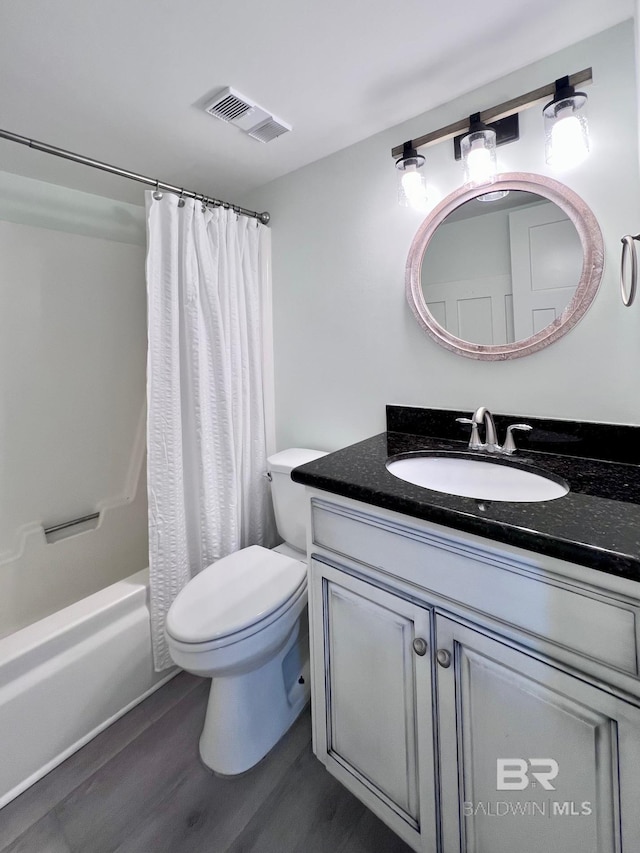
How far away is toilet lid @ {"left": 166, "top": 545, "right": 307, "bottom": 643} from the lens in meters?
1.15

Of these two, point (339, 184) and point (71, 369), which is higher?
point (339, 184)

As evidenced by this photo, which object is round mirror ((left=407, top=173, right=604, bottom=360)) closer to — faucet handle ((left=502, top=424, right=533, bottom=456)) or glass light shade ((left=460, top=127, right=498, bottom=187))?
glass light shade ((left=460, top=127, right=498, bottom=187))

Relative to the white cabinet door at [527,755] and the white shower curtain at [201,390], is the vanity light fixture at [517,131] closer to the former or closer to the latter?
the white shower curtain at [201,390]

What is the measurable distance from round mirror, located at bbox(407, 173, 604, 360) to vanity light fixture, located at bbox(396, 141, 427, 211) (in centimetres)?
8

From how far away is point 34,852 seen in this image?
1.05 metres

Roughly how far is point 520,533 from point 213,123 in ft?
5.41

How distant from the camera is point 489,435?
1.23 metres

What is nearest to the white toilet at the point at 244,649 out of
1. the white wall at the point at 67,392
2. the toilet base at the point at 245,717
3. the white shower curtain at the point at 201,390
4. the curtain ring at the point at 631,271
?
the toilet base at the point at 245,717

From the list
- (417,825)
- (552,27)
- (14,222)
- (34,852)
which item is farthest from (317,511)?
(14,222)

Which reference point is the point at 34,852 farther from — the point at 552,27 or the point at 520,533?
the point at 552,27

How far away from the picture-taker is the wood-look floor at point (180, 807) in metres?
1.05

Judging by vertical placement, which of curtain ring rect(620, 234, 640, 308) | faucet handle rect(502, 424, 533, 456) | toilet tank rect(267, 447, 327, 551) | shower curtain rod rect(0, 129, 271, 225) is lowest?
toilet tank rect(267, 447, 327, 551)

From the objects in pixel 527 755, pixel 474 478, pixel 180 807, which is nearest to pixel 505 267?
pixel 474 478

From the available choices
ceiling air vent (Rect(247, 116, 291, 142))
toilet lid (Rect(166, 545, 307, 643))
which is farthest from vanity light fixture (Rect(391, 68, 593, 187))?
toilet lid (Rect(166, 545, 307, 643))
